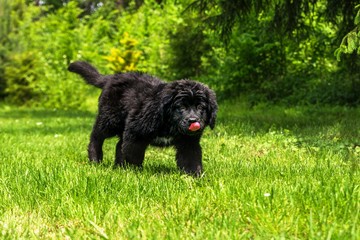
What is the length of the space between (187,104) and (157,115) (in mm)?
360

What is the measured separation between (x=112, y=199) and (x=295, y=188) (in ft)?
4.31

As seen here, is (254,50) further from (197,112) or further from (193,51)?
(197,112)

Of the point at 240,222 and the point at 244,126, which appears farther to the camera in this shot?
the point at 244,126

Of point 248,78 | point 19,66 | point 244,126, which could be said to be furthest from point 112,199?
point 19,66

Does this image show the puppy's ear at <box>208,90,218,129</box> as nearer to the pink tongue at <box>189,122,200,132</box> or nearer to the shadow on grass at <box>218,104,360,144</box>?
the pink tongue at <box>189,122,200,132</box>

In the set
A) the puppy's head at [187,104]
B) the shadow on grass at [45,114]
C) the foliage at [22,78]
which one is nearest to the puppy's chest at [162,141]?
the puppy's head at [187,104]

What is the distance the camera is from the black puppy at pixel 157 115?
4.34 meters

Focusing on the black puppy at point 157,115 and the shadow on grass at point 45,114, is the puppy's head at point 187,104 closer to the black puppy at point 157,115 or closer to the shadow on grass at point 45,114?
the black puppy at point 157,115

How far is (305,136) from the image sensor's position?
24.2 feet

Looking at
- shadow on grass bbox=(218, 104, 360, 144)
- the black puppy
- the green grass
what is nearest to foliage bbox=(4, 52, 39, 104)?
shadow on grass bbox=(218, 104, 360, 144)

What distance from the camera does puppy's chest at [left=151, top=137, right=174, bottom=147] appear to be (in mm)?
4730

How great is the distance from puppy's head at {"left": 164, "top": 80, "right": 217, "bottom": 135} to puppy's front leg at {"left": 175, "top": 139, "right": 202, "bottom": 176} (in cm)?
25

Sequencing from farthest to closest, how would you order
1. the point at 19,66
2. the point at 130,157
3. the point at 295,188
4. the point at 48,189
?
the point at 19,66, the point at 130,157, the point at 48,189, the point at 295,188

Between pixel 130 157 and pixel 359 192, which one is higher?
pixel 359 192
